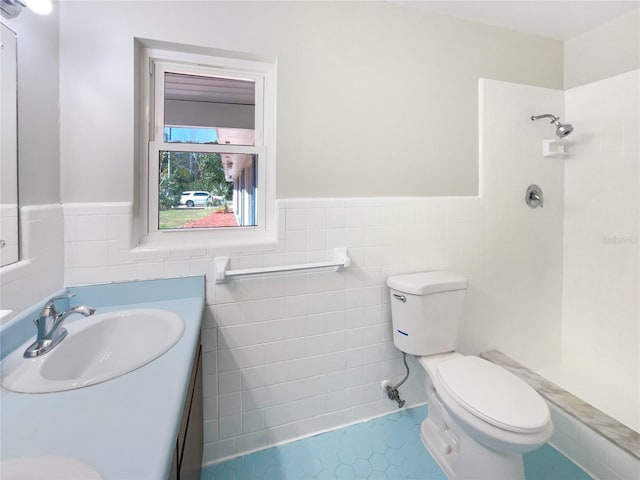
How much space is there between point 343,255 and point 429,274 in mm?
507

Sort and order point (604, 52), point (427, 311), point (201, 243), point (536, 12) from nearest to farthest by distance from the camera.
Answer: point (201, 243)
point (427, 311)
point (536, 12)
point (604, 52)

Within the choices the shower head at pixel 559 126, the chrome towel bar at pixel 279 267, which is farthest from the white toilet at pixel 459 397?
the shower head at pixel 559 126

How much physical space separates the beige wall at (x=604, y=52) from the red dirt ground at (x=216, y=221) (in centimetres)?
233

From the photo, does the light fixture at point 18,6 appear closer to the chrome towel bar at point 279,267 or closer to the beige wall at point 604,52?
Answer: the chrome towel bar at point 279,267

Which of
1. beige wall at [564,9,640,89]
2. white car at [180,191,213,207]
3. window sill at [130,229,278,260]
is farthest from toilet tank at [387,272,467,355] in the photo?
beige wall at [564,9,640,89]

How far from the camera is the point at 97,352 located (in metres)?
1.07

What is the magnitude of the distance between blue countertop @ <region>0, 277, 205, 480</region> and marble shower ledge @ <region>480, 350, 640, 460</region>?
1.77 meters

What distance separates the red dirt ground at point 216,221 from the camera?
1.53 meters

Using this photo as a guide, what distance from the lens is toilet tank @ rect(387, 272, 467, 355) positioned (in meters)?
1.55

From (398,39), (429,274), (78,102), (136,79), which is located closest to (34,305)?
(78,102)

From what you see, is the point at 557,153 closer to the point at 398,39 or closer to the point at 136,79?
the point at 398,39

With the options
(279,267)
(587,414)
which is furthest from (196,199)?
(587,414)

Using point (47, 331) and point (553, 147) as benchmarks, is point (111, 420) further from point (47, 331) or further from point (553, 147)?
point (553, 147)

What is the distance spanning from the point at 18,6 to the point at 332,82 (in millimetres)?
1166
